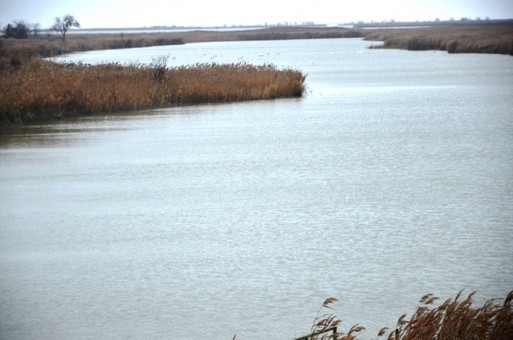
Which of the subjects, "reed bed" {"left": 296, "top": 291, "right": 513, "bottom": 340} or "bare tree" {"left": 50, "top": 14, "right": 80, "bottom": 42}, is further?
"bare tree" {"left": 50, "top": 14, "right": 80, "bottom": 42}

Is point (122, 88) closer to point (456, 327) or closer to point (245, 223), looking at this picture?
point (245, 223)

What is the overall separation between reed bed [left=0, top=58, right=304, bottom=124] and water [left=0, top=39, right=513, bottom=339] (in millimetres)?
1385

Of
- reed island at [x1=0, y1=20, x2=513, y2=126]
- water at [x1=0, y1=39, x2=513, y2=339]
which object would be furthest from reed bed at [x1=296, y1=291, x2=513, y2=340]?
reed island at [x1=0, y1=20, x2=513, y2=126]

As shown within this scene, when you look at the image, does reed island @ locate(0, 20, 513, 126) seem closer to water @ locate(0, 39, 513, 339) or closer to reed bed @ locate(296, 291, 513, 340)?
water @ locate(0, 39, 513, 339)

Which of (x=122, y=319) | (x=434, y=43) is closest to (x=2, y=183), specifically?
(x=122, y=319)

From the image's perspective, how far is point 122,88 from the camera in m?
25.2

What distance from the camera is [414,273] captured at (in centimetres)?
916

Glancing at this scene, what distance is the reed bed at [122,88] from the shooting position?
22969 millimetres

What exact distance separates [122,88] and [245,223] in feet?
47.7

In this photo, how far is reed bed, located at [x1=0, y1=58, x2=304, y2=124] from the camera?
75.4ft

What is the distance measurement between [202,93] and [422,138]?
9.15 metres

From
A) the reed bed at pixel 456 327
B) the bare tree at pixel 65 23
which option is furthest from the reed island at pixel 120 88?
the bare tree at pixel 65 23

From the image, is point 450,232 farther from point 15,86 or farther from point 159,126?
point 15,86

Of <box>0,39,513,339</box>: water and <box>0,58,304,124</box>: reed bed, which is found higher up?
<box>0,58,304,124</box>: reed bed
